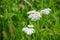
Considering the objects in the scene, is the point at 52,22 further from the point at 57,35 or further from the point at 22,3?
the point at 22,3

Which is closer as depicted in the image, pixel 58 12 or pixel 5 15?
pixel 5 15

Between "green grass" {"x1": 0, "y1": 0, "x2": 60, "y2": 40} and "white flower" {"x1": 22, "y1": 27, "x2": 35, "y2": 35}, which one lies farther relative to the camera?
"green grass" {"x1": 0, "y1": 0, "x2": 60, "y2": 40}

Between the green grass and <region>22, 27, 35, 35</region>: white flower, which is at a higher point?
the green grass

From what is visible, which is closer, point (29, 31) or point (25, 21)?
point (29, 31)

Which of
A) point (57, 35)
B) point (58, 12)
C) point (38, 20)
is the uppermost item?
point (58, 12)

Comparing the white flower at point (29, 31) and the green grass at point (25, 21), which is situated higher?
the green grass at point (25, 21)

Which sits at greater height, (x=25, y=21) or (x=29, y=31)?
(x=25, y=21)

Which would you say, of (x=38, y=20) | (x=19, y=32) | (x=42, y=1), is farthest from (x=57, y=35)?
(x=42, y=1)

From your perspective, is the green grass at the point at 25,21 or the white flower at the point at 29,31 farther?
the green grass at the point at 25,21
